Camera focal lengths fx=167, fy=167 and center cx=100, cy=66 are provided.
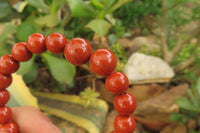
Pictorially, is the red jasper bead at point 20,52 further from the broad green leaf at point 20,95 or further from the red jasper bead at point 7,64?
the broad green leaf at point 20,95

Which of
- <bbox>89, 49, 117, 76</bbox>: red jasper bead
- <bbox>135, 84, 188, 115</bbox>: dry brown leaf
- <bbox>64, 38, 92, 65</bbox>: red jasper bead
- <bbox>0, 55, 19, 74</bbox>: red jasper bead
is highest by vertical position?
<bbox>64, 38, 92, 65</bbox>: red jasper bead

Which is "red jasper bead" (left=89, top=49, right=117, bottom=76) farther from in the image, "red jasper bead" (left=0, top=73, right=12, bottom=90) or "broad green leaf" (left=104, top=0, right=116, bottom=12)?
"broad green leaf" (left=104, top=0, right=116, bottom=12)

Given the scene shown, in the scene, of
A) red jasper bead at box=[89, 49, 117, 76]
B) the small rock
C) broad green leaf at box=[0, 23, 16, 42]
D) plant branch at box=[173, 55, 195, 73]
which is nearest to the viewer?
red jasper bead at box=[89, 49, 117, 76]

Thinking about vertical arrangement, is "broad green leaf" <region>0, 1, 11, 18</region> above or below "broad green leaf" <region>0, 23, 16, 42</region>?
above

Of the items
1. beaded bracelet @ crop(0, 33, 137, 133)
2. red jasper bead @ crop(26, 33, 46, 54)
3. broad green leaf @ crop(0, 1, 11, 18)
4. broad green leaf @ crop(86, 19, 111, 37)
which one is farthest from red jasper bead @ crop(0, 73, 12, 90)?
broad green leaf @ crop(0, 1, 11, 18)

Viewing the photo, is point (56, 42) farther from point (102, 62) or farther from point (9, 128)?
point (9, 128)

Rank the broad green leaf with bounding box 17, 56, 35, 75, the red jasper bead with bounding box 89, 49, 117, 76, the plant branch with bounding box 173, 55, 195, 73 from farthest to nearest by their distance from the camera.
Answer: the plant branch with bounding box 173, 55, 195, 73, the broad green leaf with bounding box 17, 56, 35, 75, the red jasper bead with bounding box 89, 49, 117, 76
